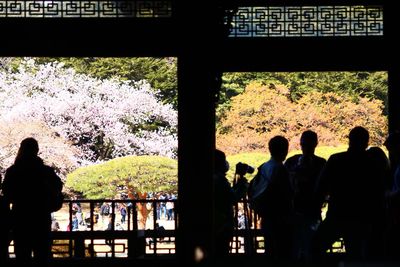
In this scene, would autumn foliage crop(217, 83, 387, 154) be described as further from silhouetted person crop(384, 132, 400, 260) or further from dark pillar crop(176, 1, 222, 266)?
silhouetted person crop(384, 132, 400, 260)

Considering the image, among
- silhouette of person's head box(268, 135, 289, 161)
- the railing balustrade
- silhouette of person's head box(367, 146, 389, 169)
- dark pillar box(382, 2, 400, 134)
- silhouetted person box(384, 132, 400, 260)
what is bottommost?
the railing balustrade

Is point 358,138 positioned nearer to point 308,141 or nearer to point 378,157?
→ point 378,157

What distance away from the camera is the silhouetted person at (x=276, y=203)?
6.31m

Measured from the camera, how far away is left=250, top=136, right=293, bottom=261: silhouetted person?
631 centimetres

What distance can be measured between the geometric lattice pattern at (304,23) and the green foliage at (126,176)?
46.9ft

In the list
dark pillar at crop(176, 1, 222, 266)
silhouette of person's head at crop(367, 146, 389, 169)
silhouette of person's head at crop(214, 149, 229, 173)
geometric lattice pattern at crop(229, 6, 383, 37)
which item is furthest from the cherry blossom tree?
silhouette of person's head at crop(367, 146, 389, 169)

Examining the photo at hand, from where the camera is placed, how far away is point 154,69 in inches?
992

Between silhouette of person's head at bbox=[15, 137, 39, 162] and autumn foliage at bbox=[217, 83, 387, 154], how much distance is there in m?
16.4

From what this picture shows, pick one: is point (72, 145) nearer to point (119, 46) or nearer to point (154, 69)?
point (154, 69)

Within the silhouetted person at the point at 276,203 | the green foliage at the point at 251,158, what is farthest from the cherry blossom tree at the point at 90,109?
the silhouetted person at the point at 276,203

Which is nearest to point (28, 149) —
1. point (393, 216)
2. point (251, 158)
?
point (393, 216)

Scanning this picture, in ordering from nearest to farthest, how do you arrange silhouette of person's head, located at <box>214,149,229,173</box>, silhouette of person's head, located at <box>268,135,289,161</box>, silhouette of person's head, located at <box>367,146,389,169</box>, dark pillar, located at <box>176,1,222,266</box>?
silhouette of person's head, located at <box>367,146,389,169</box> < silhouette of person's head, located at <box>268,135,289,161</box> < silhouette of person's head, located at <box>214,149,229,173</box> < dark pillar, located at <box>176,1,222,266</box>

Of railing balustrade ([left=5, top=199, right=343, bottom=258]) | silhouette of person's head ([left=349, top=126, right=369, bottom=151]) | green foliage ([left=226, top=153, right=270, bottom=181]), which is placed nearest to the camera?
silhouette of person's head ([left=349, top=126, right=369, bottom=151])

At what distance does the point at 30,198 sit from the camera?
21.3 ft
